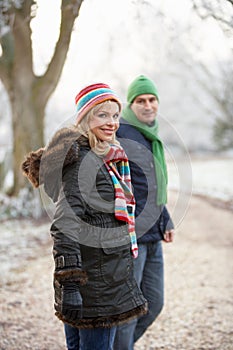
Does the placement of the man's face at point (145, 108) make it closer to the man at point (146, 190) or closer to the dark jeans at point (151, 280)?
the man at point (146, 190)

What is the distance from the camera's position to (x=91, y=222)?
2.14m

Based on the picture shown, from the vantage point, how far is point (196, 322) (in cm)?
426

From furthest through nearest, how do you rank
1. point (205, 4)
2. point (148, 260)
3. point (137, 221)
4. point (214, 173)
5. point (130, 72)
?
point (130, 72) < point (214, 173) < point (205, 4) < point (148, 260) < point (137, 221)

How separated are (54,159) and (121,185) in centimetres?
41

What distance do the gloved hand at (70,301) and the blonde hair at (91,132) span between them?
0.70m

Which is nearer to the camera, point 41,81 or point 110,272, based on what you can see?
point 110,272

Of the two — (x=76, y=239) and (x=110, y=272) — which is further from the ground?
(x=76, y=239)

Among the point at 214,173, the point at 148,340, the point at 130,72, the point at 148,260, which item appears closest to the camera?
the point at 148,260

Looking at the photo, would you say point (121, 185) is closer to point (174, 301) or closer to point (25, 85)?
point (174, 301)

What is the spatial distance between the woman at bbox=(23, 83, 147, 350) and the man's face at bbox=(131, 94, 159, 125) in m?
0.73

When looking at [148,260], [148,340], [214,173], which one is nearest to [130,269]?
[148,260]

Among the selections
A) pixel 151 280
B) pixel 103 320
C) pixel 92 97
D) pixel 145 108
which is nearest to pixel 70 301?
pixel 103 320

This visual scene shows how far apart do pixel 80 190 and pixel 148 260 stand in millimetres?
1156

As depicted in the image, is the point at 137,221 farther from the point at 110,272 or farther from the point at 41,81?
the point at 41,81
